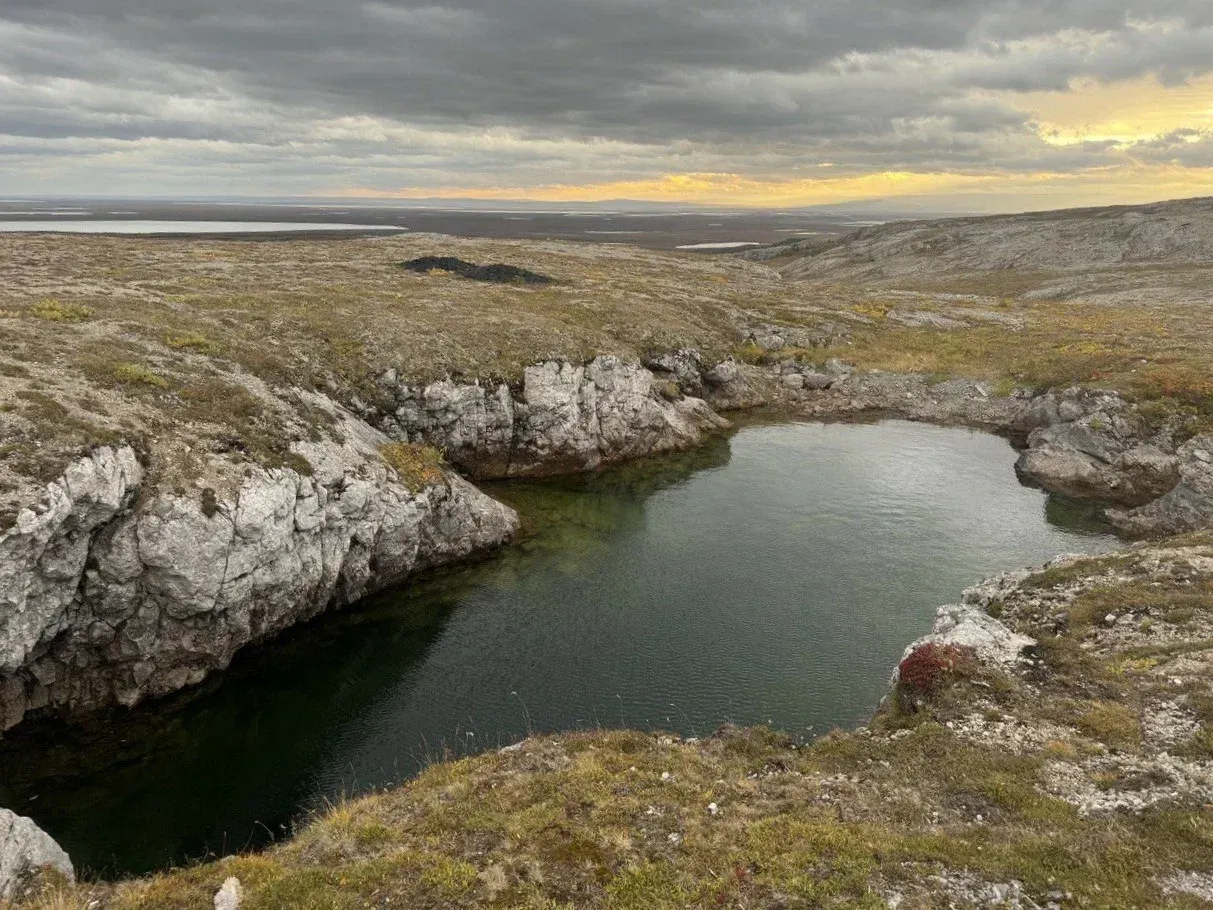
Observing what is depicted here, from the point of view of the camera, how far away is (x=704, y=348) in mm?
92625

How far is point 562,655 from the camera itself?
3719 cm

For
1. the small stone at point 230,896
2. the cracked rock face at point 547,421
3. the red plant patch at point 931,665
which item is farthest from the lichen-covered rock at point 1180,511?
the small stone at point 230,896

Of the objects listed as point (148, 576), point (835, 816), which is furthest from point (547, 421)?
point (835, 816)

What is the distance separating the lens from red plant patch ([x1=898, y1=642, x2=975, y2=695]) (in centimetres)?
2880

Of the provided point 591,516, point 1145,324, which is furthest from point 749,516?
point 1145,324

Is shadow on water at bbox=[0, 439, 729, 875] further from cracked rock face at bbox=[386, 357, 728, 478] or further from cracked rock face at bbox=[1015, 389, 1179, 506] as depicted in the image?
cracked rock face at bbox=[1015, 389, 1179, 506]

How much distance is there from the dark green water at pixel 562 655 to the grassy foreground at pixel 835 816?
4963 millimetres

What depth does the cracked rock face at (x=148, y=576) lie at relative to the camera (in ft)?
97.0

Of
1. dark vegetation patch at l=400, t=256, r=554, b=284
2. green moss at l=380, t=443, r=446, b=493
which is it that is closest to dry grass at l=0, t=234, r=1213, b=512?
dark vegetation patch at l=400, t=256, r=554, b=284

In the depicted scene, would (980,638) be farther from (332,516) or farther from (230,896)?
(332,516)

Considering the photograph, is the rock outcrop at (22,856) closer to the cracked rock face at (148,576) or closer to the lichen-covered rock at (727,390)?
the cracked rock face at (148,576)

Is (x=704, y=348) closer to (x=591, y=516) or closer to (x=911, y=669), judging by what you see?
(x=591, y=516)

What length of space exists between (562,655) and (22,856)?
74.3 ft

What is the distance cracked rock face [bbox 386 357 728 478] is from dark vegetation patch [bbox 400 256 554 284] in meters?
Answer: 47.1
